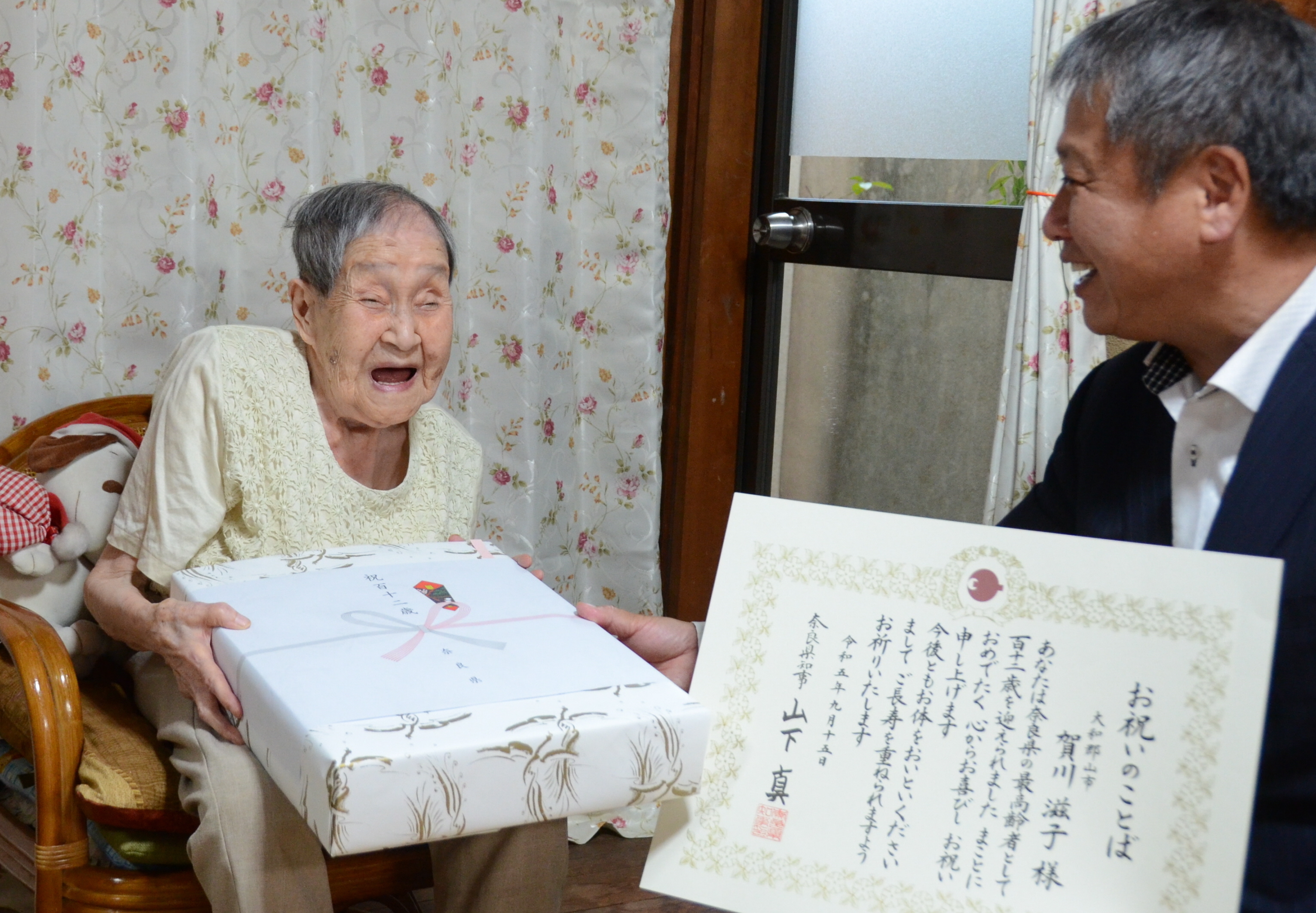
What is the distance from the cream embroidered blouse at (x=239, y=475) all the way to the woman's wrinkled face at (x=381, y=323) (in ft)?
0.16

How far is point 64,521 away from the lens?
1687mm

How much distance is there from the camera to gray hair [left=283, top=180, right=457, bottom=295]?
1593 mm

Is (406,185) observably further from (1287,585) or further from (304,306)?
(1287,585)

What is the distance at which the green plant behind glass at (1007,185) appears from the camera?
2006 millimetres

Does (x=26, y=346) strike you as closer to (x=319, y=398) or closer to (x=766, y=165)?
(x=319, y=398)

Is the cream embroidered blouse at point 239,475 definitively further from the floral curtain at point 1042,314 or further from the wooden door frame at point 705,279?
the wooden door frame at point 705,279

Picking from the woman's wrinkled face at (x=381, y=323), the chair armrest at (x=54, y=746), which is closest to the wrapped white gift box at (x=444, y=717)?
the chair armrest at (x=54, y=746)

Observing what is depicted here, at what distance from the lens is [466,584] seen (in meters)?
1.26

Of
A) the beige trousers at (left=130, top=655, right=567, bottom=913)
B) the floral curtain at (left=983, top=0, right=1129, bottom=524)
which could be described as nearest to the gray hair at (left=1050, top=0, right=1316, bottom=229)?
the floral curtain at (left=983, top=0, right=1129, bottom=524)

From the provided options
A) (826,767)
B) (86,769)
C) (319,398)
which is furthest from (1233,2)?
(86,769)

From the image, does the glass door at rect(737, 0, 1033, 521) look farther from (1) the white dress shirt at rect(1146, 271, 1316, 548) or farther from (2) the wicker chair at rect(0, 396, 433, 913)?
(2) the wicker chair at rect(0, 396, 433, 913)

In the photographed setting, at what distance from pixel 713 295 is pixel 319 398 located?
112 cm

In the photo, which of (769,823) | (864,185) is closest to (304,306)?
(769,823)

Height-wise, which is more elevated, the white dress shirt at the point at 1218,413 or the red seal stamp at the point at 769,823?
the white dress shirt at the point at 1218,413
